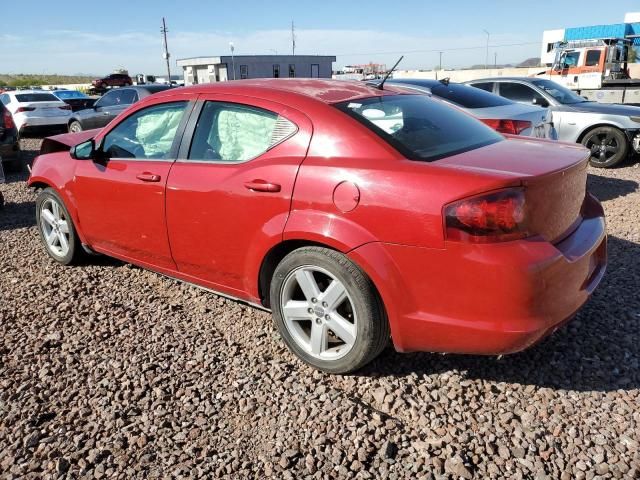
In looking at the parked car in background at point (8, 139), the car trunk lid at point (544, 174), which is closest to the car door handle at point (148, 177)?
the car trunk lid at point (544, 174)

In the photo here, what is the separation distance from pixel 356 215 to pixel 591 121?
8064 mm

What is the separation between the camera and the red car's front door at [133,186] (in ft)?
11.9

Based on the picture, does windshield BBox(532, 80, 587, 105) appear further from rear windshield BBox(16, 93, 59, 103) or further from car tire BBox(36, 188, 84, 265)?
rear windshield BBox(16, 93, 59, 103)

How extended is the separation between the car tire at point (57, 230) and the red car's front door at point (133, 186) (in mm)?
338

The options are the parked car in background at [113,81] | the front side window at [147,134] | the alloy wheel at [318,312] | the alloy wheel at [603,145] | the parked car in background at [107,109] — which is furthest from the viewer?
the parked car in background at [113,81]

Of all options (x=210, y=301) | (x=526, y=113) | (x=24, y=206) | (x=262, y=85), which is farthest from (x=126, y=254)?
(x=526, y=113)

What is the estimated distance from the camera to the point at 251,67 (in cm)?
4897

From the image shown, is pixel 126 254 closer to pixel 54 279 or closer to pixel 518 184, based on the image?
pixel 54 279

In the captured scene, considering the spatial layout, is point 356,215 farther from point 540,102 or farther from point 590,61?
point 590,61

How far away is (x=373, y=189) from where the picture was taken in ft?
8.43

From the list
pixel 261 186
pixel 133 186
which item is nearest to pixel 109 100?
pixel 133 186

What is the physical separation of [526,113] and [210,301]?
16.9ft

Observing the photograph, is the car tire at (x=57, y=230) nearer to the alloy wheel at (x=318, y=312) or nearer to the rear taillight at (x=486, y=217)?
the alloy wheel at (x=318, y=312)

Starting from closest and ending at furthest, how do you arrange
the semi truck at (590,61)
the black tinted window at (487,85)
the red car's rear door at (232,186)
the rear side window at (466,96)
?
the red car's rear door at (232,186)
the rear side window at (466,96)
the black tinted window at (487,85)
the semi truck at (590,61)
